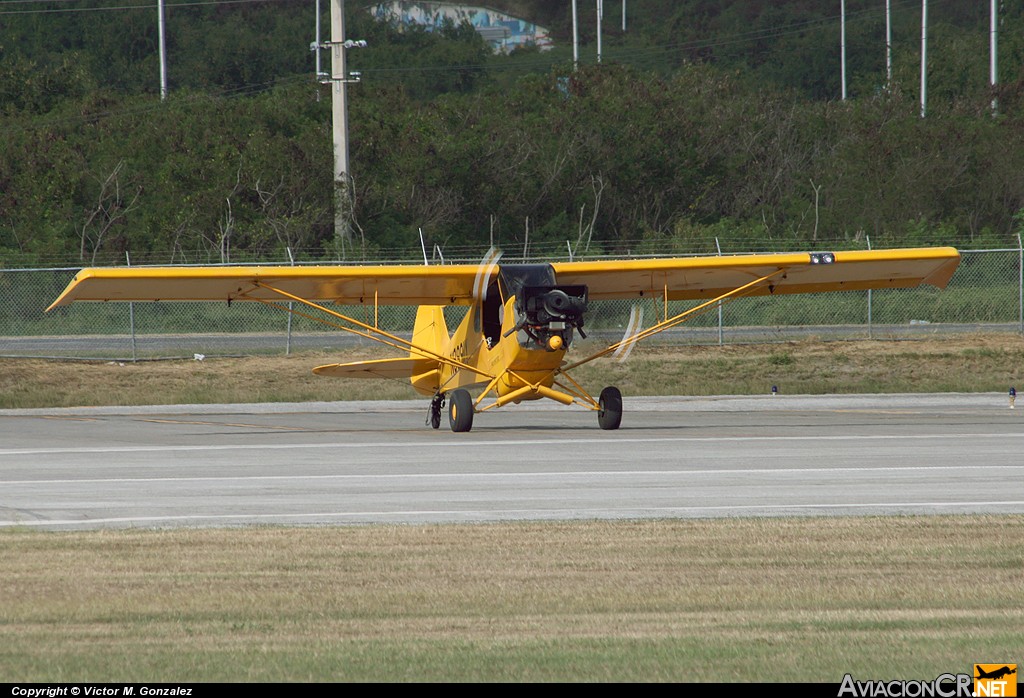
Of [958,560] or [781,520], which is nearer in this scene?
[958,560]

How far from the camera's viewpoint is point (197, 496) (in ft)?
36.2

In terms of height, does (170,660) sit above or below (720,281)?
below

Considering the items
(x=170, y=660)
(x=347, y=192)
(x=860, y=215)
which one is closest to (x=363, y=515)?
(x=170, y=660)

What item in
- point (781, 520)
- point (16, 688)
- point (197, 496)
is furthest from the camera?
point (197, 496)

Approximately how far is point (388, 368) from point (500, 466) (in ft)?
21.8

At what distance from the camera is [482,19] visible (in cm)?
11019

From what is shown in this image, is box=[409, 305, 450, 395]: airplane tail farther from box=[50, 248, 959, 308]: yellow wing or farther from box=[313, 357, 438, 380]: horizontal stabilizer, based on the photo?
box=[50, 248, 959, 308]: yellow wing

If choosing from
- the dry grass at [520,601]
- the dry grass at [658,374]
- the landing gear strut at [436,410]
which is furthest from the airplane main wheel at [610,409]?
the dry grass at [520,601]

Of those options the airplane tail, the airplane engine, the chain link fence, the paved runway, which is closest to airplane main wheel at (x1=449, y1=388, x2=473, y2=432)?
the paved runway

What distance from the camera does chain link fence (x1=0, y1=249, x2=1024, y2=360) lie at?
29344mm

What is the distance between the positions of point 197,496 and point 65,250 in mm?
29047

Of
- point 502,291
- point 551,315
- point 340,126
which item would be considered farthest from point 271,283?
point 340,126

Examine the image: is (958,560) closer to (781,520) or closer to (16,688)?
(781,520)

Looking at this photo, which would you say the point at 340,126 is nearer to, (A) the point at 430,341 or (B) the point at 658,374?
(B) the point at 658,374
